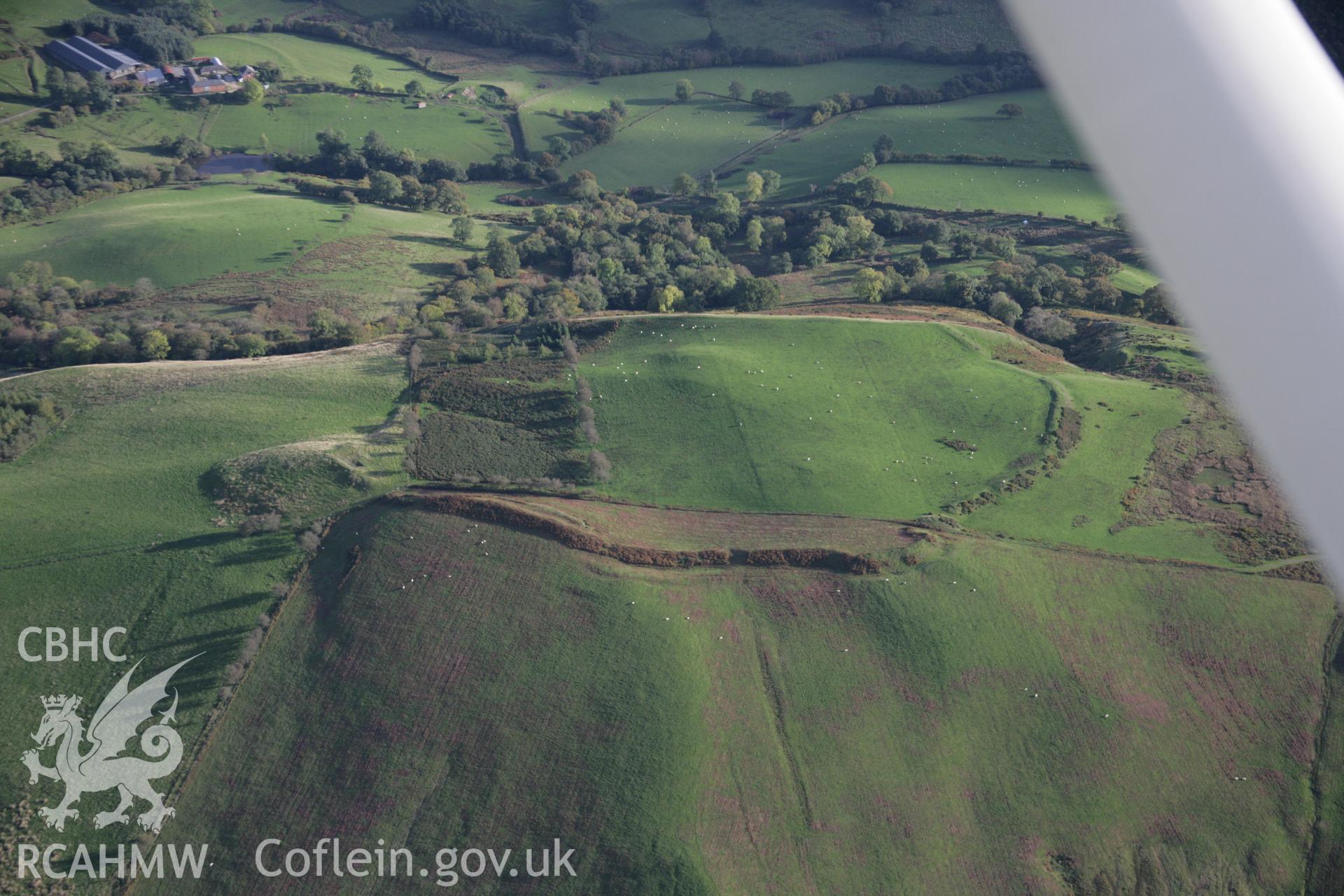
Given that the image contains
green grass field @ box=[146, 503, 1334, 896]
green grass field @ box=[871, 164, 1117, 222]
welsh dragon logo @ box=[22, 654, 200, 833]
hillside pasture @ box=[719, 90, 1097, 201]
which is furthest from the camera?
hillside pasture @ box=[719, 90, 1097, 201]

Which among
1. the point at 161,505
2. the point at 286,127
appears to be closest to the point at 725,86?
the point at 286,127

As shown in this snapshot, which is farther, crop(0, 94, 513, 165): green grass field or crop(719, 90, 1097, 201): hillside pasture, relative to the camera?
crop(719, 90, 1097, 201): hillside pasture

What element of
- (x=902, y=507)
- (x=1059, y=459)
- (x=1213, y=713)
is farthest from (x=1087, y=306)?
(x=1213, y=713)

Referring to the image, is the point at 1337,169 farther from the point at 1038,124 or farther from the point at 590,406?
the point at 1038,124

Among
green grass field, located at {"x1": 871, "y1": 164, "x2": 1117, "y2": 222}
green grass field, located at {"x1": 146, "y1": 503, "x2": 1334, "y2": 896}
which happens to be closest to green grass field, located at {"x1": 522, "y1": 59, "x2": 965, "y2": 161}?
green grass field, located at {"x1": 871, "y1": 164, "x2": 1117, "y2": 222}

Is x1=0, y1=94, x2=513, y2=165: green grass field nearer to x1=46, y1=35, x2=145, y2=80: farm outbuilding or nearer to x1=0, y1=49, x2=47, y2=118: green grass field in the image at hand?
x1=0, y1=49, x2=47, y2=118: green grass field

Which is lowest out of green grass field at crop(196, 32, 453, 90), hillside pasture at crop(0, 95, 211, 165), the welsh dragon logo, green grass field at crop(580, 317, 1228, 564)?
the welsh dragon logo
